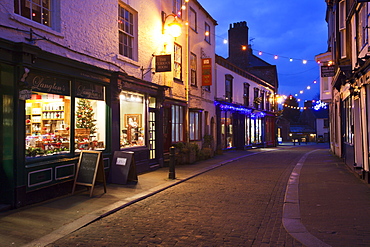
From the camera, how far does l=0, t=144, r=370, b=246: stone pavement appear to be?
5.35m

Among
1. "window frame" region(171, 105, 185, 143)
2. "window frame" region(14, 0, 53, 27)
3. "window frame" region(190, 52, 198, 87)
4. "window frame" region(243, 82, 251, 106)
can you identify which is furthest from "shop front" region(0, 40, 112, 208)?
"window frame" region(243, 82, 251, 106)

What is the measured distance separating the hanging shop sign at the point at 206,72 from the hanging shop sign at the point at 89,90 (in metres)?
9.90

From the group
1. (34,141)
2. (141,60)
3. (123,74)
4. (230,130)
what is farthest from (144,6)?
(230,130)

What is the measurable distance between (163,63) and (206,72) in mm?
6784

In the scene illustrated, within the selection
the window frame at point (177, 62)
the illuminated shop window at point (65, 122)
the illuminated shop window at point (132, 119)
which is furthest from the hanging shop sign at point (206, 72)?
the illuminated shop window at point (65, 122)

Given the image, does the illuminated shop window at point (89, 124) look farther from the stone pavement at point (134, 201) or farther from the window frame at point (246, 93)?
the window frame at point (246, 93)

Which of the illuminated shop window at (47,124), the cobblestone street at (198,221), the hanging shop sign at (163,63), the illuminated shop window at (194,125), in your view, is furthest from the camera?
the illuminated shop window at (194,125)

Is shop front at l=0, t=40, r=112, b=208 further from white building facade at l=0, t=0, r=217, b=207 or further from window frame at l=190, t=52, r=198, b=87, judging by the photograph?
window frame at l=190, t=52, r=198, b=87

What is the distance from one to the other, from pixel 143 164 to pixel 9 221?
6.82 metres

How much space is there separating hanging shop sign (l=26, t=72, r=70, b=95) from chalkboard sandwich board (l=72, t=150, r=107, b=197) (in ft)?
5.73

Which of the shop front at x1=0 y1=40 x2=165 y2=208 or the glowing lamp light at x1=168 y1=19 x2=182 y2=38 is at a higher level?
the glowing lamp light at x1=168 y1=19 x2=182 y2=38

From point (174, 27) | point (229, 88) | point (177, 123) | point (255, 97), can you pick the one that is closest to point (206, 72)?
point (177, 123)

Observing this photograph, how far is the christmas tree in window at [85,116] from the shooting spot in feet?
30.7

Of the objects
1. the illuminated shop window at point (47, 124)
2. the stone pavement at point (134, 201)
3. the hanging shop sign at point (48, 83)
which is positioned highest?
the hanging shop sign at point (48, 83)
